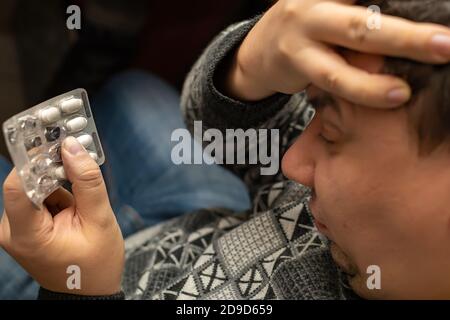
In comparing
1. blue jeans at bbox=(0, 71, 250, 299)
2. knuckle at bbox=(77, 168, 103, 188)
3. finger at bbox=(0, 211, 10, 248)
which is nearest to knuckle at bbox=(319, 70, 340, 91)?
knuckle at bbox=(77, 168, 103, 188)

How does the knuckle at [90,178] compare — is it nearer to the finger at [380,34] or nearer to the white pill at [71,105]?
the white pill at [71,105]

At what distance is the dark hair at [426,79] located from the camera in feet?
1.40

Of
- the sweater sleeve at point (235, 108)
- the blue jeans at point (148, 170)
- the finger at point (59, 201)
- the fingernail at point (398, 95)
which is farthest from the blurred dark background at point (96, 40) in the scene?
the fingernail at point (398, 95)

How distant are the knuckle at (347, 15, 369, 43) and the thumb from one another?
0.25 m

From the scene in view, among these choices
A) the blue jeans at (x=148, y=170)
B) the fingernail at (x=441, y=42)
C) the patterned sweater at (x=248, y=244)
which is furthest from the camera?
the blue jeans at (x=148, y=170)

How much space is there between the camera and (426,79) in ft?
1.41

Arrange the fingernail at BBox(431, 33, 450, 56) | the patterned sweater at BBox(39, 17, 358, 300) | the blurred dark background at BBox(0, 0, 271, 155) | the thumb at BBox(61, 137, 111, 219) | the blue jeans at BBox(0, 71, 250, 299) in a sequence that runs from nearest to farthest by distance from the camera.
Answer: the fingernail at BBox(431, 33, 450, 56) → the thumb at BBox(61, 137, 111, 219) → the patterned sweater at BBox(39, 17, 358, 300) → the blue jeans at BBox(0, 71, 250, 299) → the blurred dark background at BBox(0, 0, 271, 155)

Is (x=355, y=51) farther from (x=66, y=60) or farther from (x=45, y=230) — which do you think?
(x=66, y=60)

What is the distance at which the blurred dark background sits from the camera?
1115 millimetres

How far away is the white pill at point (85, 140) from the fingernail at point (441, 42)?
0.31 meters

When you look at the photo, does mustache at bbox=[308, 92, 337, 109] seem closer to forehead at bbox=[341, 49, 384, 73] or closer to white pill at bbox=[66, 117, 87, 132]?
forehead at bbox=[341, 49, 384, 73]

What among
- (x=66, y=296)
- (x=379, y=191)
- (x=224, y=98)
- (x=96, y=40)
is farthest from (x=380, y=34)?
(x=96, y=40)

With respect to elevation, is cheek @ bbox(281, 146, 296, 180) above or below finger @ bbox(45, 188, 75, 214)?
above

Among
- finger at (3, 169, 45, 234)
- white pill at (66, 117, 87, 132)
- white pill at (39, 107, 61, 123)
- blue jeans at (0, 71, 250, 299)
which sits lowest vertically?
blue jeans at (0, 71, 250, 299)
